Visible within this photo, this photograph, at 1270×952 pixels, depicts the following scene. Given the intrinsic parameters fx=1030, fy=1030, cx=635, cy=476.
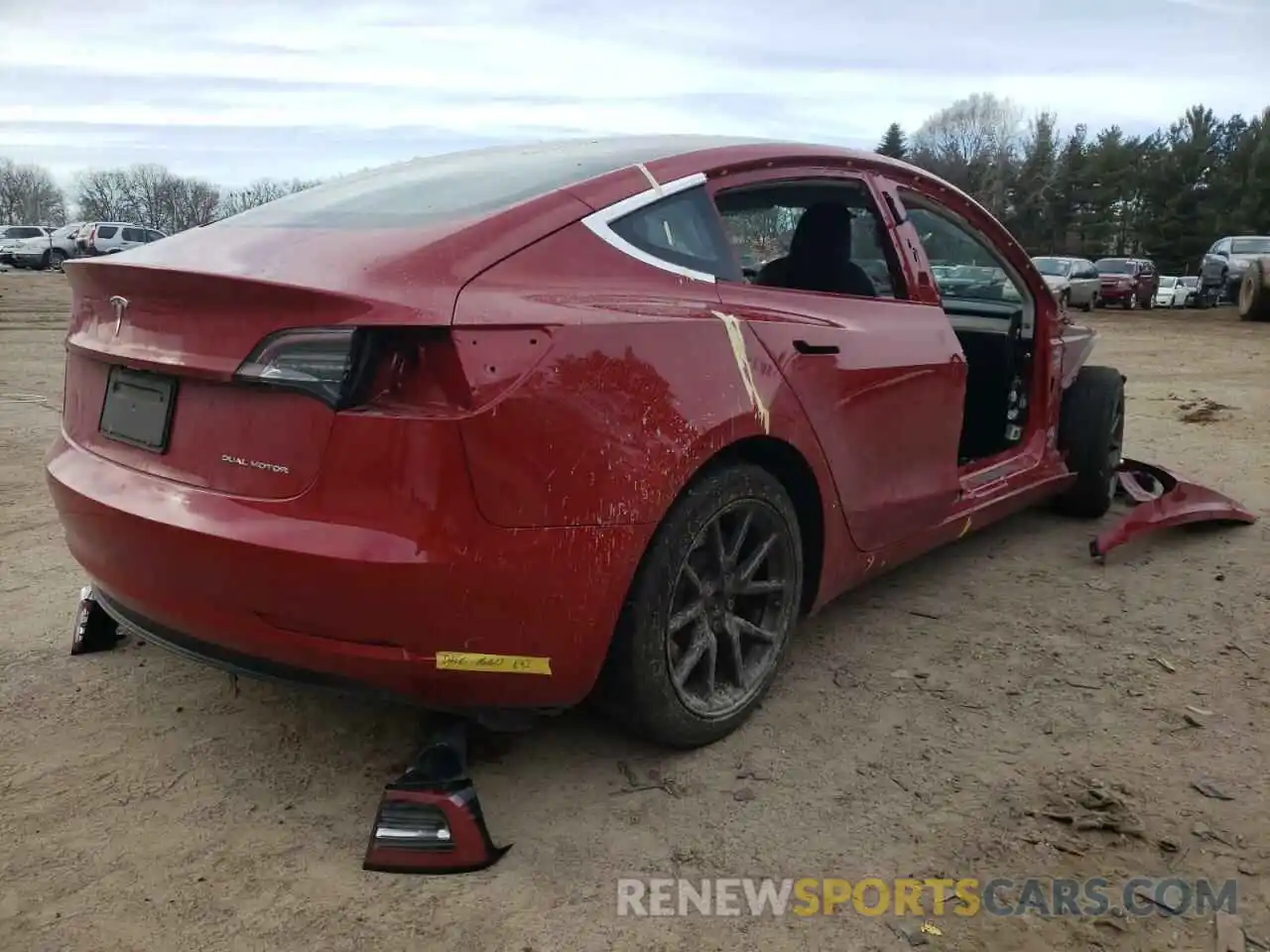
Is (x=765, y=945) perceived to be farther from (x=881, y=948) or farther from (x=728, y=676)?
(x=728, y=676)

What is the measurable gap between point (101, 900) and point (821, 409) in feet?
6.84

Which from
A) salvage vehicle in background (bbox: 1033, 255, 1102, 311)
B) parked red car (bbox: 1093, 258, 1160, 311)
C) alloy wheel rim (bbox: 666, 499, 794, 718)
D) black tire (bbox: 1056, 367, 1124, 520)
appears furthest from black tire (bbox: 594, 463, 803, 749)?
parked red car (bbox: 1093, 258, 1160, 311)

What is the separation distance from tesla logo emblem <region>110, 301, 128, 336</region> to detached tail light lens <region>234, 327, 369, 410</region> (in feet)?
1.67

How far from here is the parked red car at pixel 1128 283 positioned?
93.5 feet

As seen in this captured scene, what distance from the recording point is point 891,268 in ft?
11.5

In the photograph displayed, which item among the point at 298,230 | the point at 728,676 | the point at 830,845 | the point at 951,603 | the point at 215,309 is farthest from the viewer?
the point at 951,603

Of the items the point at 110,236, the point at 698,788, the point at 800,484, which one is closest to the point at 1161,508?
the point at 800,484

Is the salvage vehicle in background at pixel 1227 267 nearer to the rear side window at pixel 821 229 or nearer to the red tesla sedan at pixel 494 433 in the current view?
the rear side window at pixel 821 229

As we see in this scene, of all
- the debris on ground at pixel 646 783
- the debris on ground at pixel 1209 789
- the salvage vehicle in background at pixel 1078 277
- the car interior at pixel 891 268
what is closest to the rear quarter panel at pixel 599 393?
the car interior at pixel 891 268

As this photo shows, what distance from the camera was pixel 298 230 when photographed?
2.49m

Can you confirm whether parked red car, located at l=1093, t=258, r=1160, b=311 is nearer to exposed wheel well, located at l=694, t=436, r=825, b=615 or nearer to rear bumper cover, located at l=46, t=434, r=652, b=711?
exposed wheel well, located at l=694, t=436, r=825, b=615

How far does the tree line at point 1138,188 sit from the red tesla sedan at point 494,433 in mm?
39005

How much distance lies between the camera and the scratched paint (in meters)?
2.57

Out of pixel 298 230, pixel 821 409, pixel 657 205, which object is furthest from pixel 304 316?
pixel 821 409
